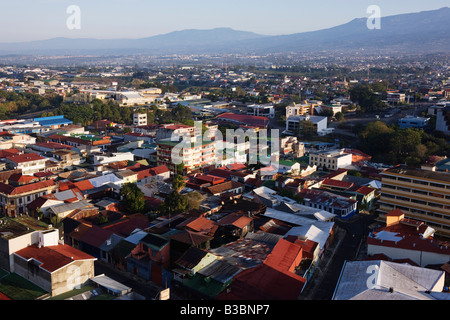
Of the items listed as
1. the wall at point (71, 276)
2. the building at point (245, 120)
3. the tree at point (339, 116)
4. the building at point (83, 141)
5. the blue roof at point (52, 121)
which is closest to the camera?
the wall at point (71, 276)

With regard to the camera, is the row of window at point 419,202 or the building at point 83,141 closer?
the row of window at point 419,202

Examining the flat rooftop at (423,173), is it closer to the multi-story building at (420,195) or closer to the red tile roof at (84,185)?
the multi-story building at (420,195)

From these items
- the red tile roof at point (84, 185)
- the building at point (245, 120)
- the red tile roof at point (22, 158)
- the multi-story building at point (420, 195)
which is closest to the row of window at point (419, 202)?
the multi-story building at point (420, 195)

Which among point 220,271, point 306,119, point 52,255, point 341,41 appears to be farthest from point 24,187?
point 341,41

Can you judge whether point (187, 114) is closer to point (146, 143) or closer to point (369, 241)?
point (146, 143)

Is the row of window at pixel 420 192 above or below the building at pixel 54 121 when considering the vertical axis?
below

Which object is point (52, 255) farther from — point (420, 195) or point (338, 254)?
point (420, 195)

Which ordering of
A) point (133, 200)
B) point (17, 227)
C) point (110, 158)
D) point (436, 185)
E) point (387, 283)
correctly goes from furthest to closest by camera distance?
point (110, 158)
point (133, 200)
point (436, 185)
point (17, 227)
point (387, 283)
